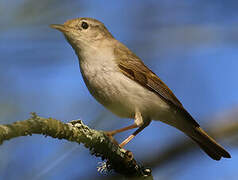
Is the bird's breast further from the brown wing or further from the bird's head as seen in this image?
the bird's head

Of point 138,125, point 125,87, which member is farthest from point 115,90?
point 138,125

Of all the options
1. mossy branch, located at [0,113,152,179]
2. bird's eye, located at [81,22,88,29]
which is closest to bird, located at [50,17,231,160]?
bird's eye, located at [81,22,88,29]

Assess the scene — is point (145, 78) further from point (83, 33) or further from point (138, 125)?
point (83, 33)

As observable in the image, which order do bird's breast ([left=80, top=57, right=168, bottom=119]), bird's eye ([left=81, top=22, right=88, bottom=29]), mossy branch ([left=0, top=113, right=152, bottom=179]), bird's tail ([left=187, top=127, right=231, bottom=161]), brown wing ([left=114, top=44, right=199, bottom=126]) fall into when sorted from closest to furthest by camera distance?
mossy branch ([left=0, top=113, right=152, bottom=179]), bird's breast ([left=80, top=57, right=168, bottom=119]), bird's tail ([left=187, top=127, right=231, bottom=161]), brown wing ([left=114, top=44, right=199, bottom=126]), bird's eye ([left=81, top=22, right=88, bottom=29])

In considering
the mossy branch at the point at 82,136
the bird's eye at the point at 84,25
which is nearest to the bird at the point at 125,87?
the bird's eye at the point at 84,25

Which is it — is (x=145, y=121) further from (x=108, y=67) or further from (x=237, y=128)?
(x=237, y=128)

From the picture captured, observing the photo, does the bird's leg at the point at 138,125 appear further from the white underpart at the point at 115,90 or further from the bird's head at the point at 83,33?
the bird's head at the point at 83,33
